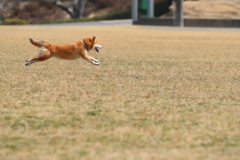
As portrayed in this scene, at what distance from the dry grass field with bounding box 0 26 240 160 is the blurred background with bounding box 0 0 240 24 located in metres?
33.7

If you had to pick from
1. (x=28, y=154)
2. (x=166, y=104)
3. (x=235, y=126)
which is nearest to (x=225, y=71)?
(x=166, y=104)

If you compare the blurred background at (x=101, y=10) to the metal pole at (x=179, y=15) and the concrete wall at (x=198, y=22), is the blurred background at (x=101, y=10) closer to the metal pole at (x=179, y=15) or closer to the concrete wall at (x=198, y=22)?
the concrete wall at (x=198, y=22)

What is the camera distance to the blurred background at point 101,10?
1919 inches

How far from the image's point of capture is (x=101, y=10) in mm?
73000

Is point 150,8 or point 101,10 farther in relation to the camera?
point 101,10

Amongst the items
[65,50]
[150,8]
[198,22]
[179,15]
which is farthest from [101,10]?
[65,50]

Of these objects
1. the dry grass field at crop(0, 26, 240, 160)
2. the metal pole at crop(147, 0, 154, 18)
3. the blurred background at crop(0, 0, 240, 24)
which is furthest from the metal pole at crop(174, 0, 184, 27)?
the dry grass field at crop(0, 26, 240, 160)

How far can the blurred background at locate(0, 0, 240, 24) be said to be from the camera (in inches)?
1919

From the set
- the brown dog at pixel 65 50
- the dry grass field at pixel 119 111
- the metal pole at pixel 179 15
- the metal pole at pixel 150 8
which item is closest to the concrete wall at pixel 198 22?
the metal pole at pixel 179 15

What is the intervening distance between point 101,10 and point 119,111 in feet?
214

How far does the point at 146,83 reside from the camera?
11914mm

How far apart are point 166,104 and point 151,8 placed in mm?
40406

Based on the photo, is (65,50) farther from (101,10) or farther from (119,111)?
(101,10)

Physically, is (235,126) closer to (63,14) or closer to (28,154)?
(28,154)
